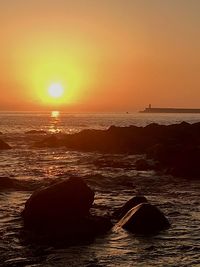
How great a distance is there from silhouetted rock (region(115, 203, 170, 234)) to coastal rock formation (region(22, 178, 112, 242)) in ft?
2.07

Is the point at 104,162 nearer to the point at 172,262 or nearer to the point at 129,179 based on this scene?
the point at 129,179

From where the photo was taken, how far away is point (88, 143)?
55000 mm

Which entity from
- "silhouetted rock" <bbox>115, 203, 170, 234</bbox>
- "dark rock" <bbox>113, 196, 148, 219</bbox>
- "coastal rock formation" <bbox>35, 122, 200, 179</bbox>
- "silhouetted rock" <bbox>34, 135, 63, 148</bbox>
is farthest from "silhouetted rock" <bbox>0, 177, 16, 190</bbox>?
"silhouetted rock" <bbox>34, 135, 63, 148</bbox>

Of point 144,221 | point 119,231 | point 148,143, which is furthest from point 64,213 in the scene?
point 148,143

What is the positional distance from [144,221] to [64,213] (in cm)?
272

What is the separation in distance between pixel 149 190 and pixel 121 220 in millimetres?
7749

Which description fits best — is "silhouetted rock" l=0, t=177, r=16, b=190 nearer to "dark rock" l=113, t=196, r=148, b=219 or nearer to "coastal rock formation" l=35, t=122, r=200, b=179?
"dark rock" l=113, t=196, r=148, b=219

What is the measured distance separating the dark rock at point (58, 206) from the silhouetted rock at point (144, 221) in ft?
5.21

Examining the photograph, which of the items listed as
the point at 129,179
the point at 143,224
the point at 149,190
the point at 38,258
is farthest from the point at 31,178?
the point at 38,258

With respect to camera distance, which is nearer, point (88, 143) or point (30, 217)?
point (30, 217)

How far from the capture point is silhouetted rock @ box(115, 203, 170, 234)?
1416cm

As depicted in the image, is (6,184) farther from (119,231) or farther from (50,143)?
(50,143)

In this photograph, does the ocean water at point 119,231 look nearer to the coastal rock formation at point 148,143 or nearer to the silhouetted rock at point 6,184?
the silhouetted rock at point 6,184

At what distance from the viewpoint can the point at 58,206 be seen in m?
15.0
